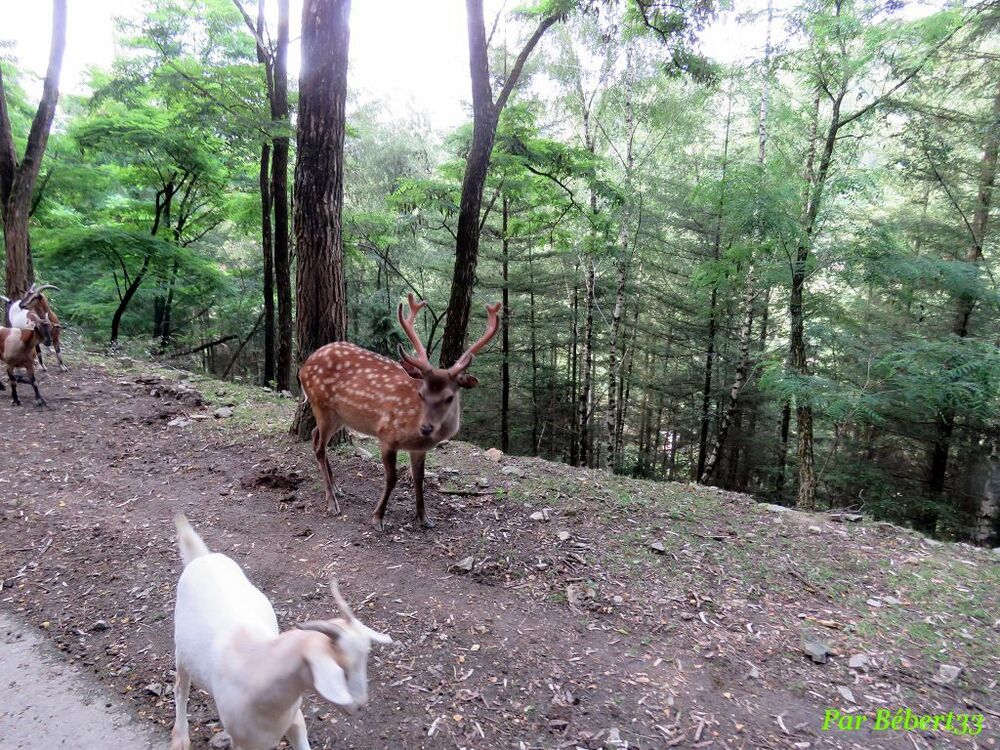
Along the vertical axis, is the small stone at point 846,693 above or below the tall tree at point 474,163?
below

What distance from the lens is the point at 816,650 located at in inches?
122

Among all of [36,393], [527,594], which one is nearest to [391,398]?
[527,594]

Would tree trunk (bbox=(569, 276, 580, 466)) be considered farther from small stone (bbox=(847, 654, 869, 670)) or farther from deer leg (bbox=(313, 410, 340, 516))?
small stone (bbox=(847, 654, 869, 670))

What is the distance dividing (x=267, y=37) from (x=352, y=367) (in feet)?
27.4

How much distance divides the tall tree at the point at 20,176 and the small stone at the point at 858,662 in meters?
12.5

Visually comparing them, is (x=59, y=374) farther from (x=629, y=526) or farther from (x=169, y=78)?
(x=629, y=526)

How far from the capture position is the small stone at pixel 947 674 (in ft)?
9.52

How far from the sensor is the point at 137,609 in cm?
322

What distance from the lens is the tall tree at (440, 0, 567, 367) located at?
669cm

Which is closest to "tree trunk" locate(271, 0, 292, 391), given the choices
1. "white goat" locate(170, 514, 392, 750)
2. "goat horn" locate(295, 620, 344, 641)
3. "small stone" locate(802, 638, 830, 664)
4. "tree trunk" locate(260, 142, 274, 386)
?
"tree trunk" locate(260, 142, 274, 386)

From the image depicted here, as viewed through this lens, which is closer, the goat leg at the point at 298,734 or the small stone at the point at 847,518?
the goat leg at the point at 298,734

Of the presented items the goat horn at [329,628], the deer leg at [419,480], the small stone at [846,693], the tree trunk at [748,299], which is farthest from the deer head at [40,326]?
the tree trunk at [748,299]

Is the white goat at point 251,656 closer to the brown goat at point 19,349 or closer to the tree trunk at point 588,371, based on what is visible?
the brown goat at point 19,349

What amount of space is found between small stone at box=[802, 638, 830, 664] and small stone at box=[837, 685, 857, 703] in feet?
0.59
